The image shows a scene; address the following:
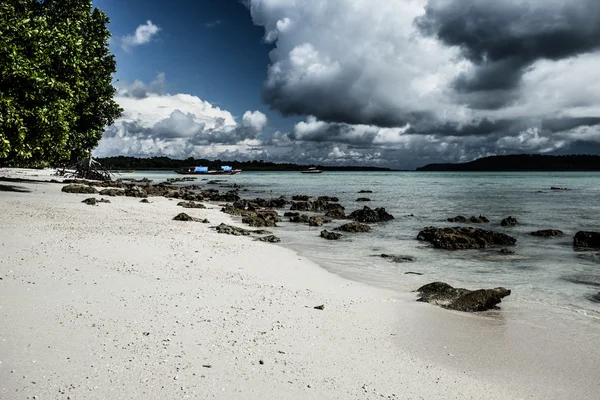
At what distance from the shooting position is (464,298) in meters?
8.39

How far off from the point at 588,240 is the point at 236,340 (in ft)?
65.6

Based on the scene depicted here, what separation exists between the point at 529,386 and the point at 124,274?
7955 mm

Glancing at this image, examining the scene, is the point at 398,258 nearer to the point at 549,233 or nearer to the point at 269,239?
the point at 269,239

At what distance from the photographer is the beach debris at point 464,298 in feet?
26.9

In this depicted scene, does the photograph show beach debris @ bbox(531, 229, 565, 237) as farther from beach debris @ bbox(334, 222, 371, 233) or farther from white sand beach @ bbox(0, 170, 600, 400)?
white sand beach @ bbox(0, 170, 600, 400)

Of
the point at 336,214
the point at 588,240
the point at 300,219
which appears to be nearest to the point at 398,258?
the point at 300,219

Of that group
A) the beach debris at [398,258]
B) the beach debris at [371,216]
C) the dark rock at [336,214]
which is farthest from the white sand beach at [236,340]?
the dark rock at [336,214]

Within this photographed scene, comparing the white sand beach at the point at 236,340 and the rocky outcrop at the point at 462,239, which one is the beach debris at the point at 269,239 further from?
the rocky outcrop at the point at 462,239

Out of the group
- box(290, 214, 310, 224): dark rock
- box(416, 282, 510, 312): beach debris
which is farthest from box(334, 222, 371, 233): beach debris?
box(416, 282, 510, 312): beach debris

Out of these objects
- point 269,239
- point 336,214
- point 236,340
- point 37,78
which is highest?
point 37,78

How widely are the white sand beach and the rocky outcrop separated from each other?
7830 mm

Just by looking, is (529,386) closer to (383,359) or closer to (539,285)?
(383,359)

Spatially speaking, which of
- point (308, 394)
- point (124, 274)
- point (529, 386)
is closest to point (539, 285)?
point (529, 386)

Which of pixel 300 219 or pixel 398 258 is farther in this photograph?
pixel 300 219
